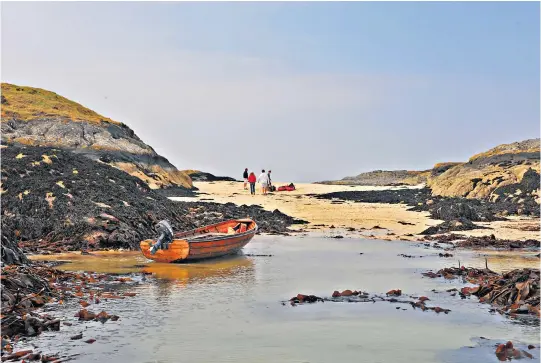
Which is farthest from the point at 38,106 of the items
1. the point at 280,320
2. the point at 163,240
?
the point at 280,320

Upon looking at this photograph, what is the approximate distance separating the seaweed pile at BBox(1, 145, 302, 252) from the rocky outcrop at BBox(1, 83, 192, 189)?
21647mm

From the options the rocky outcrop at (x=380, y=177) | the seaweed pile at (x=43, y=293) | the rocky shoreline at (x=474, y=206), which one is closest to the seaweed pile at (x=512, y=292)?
the seaweed pile at (x=43, y=293)

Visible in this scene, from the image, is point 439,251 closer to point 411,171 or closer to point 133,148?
point 133,148

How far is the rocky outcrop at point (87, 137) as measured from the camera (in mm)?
55344

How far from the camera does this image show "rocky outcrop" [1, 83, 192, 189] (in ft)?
182

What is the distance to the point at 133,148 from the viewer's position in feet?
200

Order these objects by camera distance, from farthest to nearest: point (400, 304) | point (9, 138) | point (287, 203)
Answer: point (9, 138) → point (287, 203) → point (400, 304)

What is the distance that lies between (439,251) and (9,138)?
143 feet

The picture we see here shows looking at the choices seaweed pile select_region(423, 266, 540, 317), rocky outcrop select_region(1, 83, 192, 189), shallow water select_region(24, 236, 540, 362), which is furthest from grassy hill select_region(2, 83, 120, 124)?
seaweed pile select_region(423, 266, 540, 317)

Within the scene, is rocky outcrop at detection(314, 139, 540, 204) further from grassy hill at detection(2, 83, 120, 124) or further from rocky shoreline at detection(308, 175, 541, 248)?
grassy hill at detection(2, 83, 120, 124)

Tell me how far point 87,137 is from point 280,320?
169 ft

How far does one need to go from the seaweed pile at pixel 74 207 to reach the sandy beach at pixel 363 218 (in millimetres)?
3331

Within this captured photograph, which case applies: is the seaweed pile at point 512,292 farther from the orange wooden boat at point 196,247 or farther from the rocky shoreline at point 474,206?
the rocky shoreline at point 474,206

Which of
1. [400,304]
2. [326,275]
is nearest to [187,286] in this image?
[326,275]
